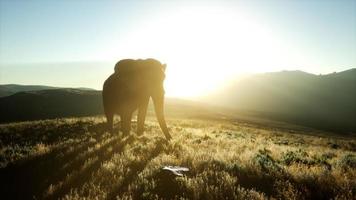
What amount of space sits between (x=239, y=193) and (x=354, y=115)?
186739 millimetres

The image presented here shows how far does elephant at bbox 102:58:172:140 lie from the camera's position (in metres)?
14.6

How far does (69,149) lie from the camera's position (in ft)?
37.5

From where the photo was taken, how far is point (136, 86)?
14.6 metres

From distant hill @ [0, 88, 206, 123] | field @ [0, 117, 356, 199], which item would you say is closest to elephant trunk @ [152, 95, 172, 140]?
field @ [0, 117, 356, 199]

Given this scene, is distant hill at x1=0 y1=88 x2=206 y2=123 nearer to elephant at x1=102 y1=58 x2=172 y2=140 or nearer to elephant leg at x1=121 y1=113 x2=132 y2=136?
elephant leg at x1=121 y1=113 x2=132 y2=136

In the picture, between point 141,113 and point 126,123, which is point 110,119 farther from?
point 141,113

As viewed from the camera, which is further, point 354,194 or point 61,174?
point 61,174

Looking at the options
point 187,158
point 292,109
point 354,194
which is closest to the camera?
point 354,194

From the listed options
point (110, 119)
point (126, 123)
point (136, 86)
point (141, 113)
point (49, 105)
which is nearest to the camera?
point (136, 86)

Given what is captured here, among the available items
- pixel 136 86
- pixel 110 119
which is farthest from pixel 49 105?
pixel 136 86

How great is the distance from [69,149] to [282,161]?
23.2 ft

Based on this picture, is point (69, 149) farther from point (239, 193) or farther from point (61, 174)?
point (239, 193)

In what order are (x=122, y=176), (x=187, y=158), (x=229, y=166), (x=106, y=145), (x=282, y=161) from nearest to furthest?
(x=122, y=176) → (x=229, y=166) → (x=187, y=158) → (x=282, y=161) → (x=106, y=145)

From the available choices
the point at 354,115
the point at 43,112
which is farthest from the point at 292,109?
the point at 43,112
